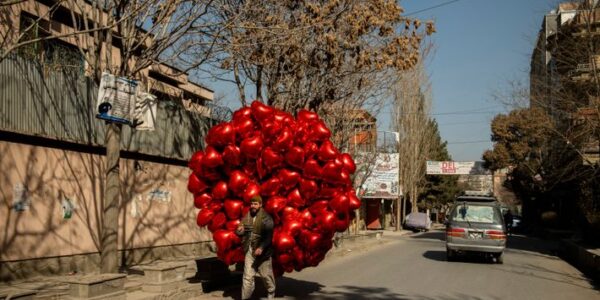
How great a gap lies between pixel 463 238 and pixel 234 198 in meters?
10.8

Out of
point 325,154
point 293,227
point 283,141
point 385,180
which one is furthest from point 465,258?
point 385,180

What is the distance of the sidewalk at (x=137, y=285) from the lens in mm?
8172

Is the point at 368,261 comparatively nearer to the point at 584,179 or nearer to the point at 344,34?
the point at 344,34

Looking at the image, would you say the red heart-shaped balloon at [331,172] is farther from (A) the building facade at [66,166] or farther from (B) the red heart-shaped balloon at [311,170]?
(A) the building facade at [66,166]

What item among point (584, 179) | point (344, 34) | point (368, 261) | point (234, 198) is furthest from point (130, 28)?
point (584, 179)

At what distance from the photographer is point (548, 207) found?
6181 cm

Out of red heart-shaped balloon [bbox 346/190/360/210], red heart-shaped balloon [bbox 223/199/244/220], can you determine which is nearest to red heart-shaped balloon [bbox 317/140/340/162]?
red heart-shaped balloon [bbox 346/190/360/210]

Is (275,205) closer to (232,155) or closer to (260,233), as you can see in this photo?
(260,233)

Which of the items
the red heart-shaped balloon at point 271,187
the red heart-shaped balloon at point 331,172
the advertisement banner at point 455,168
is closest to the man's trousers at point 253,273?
the red heart-shaped balloon at point 271,187

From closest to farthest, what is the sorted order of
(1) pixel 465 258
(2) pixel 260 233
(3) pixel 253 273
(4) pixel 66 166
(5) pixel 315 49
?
(2) pixel 260 233
(3) pixel 253 273
(4) pixel 66 166
(5) pixel 315 49
(1) pixel 465 258

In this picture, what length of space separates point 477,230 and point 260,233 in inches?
435

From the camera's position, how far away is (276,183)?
1003 cm

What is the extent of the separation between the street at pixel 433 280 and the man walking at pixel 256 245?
154 centimetres

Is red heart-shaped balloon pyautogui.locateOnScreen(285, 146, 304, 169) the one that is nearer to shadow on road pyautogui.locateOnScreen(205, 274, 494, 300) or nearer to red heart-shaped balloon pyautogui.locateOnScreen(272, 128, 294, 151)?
red heart-shaped balloon pyautogui.locateOnScreen(272, 128, 294, 151)
